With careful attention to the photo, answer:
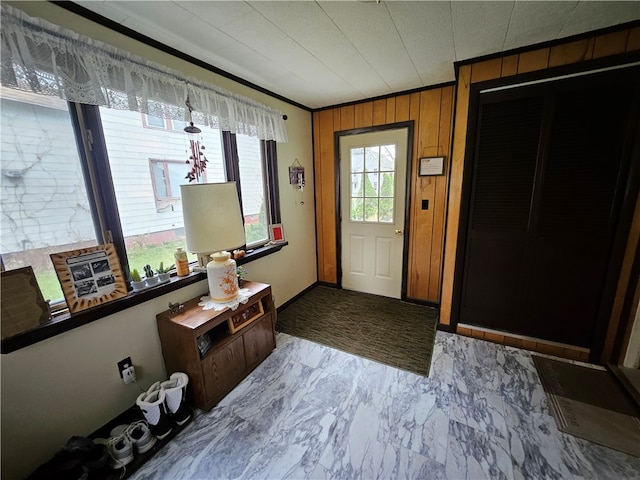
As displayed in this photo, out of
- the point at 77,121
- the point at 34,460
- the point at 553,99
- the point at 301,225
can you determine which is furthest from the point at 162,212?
the point at 553,99

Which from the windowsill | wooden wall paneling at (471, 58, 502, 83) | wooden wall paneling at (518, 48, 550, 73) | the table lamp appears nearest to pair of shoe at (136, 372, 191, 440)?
the windowsill

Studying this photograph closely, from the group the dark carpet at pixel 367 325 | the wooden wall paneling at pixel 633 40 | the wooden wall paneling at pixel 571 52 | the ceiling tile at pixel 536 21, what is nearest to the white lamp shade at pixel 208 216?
the dark carpet at pixel 367 325

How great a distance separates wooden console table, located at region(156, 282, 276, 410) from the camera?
1.57m

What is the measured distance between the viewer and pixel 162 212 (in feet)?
5.78

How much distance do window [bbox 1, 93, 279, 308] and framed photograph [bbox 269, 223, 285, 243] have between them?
3.02 ft

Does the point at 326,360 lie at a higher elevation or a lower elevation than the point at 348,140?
lower

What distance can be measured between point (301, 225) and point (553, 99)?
95.1 inches

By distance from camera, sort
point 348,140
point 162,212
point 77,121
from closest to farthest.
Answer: point 77,121 < point 162,212 < point 348,140

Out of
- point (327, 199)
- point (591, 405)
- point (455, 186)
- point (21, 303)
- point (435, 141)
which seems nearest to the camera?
point (21, 303)

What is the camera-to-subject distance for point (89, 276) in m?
1.38

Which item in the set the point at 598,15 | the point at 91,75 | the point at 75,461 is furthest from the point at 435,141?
the point at 75,461

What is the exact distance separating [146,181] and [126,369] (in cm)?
115

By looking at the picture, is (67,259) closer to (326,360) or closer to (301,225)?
(326,360)

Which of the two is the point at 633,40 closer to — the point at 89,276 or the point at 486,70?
the point at 486,70
